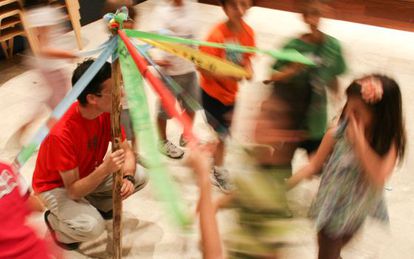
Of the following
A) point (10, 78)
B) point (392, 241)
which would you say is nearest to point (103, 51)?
point (392, 241)

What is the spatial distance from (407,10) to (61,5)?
135 inches

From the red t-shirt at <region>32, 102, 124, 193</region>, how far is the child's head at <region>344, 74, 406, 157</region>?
1062mm

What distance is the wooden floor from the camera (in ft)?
14.8

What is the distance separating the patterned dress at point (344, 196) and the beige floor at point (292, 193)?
0.13 m

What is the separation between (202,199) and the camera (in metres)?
1.15

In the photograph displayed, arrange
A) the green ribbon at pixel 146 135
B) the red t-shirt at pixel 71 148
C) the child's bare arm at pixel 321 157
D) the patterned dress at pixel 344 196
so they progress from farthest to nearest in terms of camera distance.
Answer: the red t-shirt at pixel 71 148 < the child's bare arm at pixel 321 157 < the patterned dress at pixel 344 196 < the green ribbon at pixel 146 135

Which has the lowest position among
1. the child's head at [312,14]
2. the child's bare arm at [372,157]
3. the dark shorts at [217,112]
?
the dark shorts at [217,112]

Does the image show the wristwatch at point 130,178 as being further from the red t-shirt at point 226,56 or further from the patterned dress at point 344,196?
the patterned dress at point 344,196

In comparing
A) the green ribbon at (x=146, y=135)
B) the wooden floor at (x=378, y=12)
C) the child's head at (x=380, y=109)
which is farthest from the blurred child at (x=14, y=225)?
the wooden floor at (x=378, y=12)

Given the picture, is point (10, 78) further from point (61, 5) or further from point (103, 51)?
point (103, 51)

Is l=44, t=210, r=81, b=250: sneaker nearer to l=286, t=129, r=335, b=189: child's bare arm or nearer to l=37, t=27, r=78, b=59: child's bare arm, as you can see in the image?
l=37, t=27, r=78, b=59: child's bare arm

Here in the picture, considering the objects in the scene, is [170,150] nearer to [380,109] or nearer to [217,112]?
[217,112]

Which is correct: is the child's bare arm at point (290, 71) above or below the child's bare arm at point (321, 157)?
above

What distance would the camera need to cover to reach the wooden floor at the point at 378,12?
4500mm
